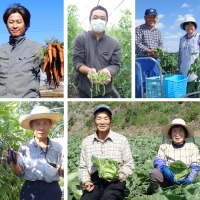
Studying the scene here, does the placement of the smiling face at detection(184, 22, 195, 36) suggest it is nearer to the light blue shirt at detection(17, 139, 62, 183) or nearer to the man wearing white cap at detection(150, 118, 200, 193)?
the man wearing white cap at detection(150, 118, 200, 193)

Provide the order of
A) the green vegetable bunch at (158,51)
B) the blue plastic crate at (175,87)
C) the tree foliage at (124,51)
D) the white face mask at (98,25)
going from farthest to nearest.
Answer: the green vegetable bunch at (158,51) → the blue plastic crate at (175,87) → the tree foliage at (124,51) → the white face mask at (98,25)

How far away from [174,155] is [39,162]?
1260 millimetres

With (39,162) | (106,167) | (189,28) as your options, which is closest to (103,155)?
(106,167)

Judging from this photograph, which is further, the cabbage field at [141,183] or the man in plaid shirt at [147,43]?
the man in plaid shirt at [147,43]

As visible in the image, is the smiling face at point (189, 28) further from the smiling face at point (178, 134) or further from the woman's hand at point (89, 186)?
the woman's hand at point (89, 186)

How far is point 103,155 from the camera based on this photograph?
317 centimetres

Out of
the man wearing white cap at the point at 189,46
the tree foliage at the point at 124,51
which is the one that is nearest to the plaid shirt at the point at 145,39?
the tree foliage at the point at 124,51

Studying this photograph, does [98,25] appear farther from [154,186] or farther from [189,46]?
[154,186]

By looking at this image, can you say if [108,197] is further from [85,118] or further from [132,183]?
[85,118]

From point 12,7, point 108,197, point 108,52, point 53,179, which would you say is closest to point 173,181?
point 108,197

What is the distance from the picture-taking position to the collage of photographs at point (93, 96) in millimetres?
3006

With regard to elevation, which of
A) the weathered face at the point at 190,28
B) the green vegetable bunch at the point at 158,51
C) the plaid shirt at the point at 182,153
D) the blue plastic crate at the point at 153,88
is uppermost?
the weathered face at the point at 190,28

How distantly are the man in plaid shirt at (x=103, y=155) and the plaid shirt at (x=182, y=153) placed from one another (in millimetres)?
367

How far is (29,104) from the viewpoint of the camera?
148 inches
